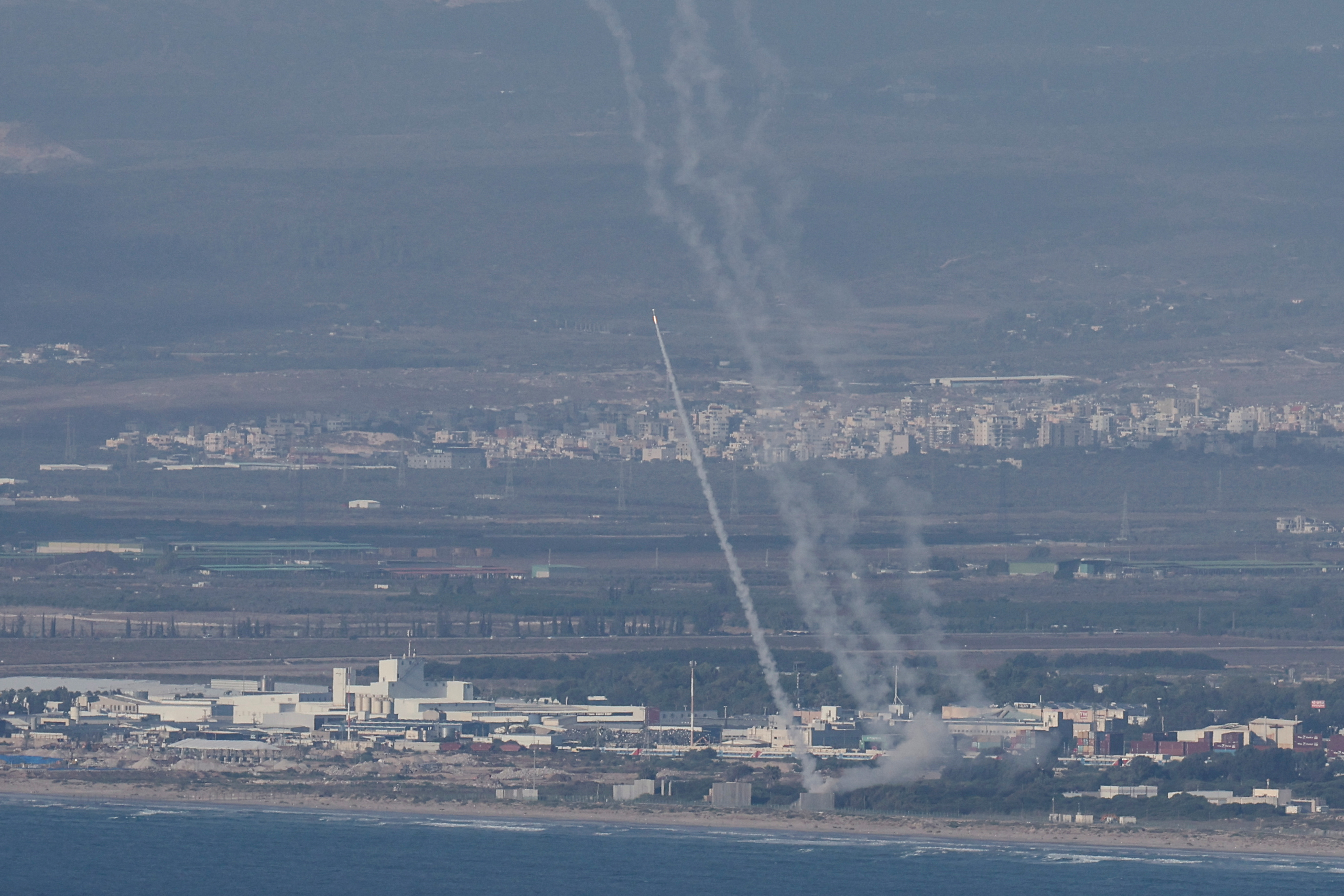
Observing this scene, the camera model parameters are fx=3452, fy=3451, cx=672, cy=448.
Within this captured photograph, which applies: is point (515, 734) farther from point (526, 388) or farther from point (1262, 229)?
point (1262, 229)

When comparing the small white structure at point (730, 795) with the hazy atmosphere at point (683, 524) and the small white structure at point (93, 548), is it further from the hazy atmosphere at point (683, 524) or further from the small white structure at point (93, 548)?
the small white structure at point (93, 548)

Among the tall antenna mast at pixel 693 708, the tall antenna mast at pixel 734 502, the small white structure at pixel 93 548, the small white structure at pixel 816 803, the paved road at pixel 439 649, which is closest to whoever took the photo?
the small white structure at pixel 816 803

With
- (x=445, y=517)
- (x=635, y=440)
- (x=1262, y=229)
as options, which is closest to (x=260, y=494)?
(x=445, y=517)

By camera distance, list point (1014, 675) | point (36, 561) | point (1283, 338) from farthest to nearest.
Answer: point (1283, 338)
point (36, 561)
point (1014, 675)

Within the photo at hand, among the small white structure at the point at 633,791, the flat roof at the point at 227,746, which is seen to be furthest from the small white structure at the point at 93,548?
the small white structure at the point at 633,791

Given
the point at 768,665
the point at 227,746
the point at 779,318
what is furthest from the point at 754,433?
the point at 227,746

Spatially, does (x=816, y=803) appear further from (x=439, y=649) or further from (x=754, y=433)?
(x=754, y=433)

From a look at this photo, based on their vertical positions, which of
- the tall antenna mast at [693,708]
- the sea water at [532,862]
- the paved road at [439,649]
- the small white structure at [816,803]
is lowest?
the sea water at [532,862]
